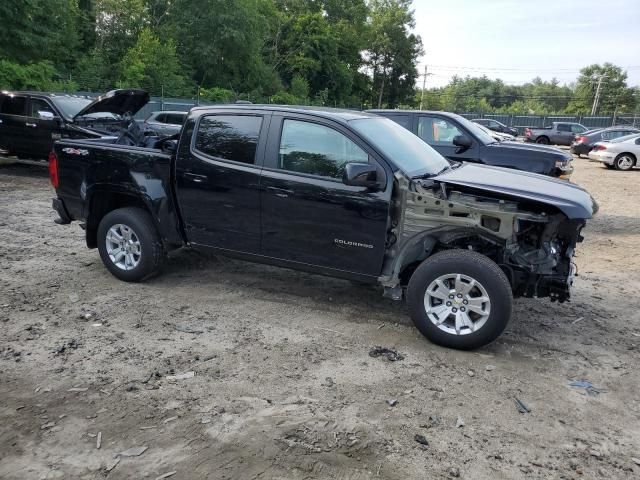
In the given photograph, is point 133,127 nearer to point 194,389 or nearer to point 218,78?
point 194,389

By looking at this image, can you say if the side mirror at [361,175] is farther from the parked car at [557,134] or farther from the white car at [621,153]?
the parked car at [557,134]

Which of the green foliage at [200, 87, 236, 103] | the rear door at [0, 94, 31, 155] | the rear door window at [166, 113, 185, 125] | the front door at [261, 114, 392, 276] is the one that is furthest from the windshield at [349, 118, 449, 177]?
the green foliage at [200, 87, 236, 103]

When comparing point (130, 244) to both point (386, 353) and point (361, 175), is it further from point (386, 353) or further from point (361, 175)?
point (386, 353)

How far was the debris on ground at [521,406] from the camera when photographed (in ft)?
11.4

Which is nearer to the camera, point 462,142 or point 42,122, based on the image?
point 462,142

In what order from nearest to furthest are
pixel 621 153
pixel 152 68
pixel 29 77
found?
pixel 621 153, pixel 29 77, pixel 152 68

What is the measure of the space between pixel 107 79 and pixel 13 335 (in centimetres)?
2982

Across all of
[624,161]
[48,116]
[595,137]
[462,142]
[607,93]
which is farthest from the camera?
[607,93]

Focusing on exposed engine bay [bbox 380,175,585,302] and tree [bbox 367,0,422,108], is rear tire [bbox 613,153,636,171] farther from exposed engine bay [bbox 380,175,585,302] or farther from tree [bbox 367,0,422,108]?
tree [bbox 367,0,422,108]

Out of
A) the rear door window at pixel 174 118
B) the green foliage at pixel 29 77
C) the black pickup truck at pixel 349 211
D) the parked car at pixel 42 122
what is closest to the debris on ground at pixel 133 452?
the black pickup truck at pixel 349 211

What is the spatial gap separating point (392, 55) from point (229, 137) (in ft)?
216

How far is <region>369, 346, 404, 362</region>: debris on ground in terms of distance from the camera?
4113mm

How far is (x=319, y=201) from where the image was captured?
178 inches

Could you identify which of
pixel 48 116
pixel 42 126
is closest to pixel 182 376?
pixel 48 116
